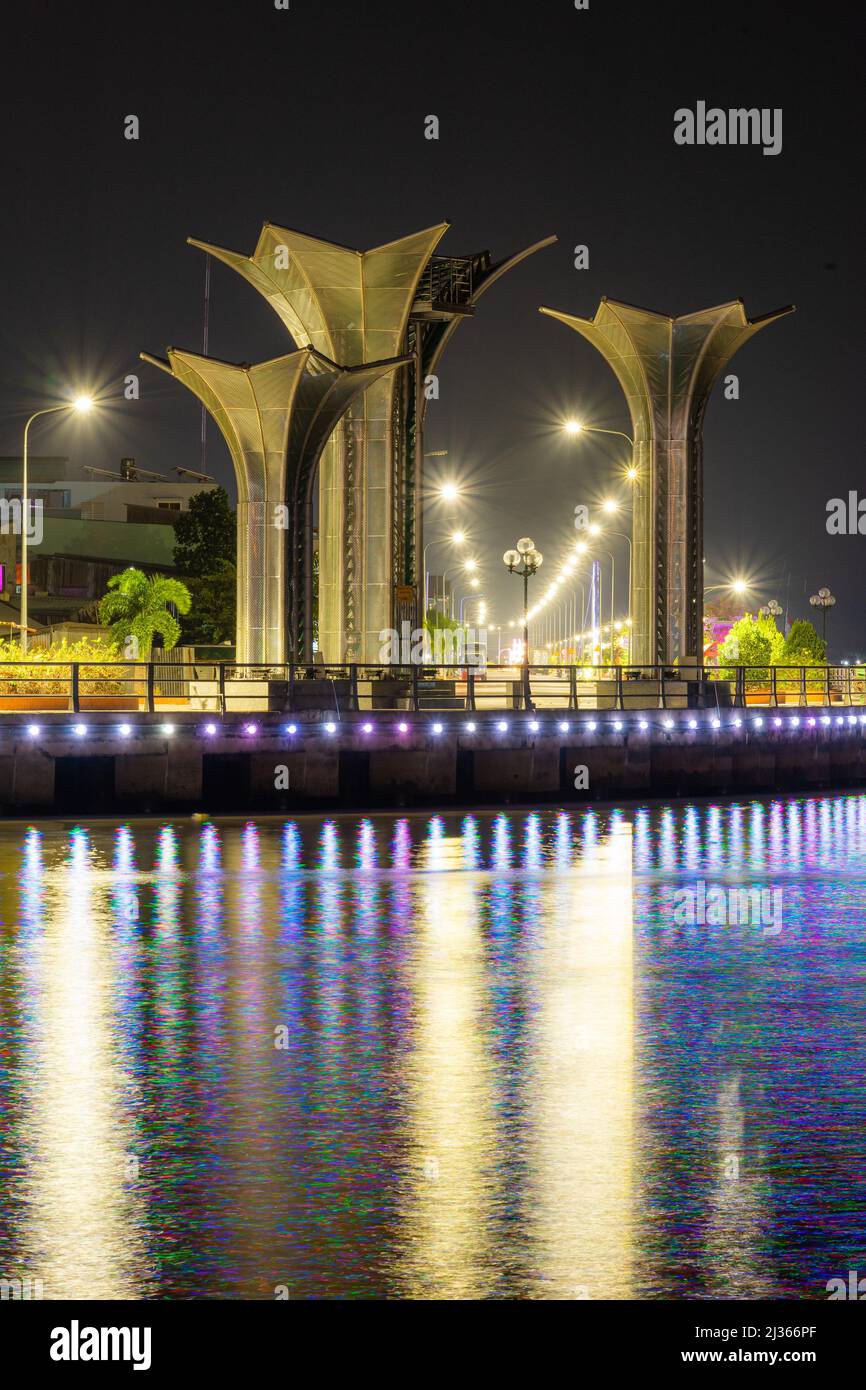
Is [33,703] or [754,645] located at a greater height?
[754,645]

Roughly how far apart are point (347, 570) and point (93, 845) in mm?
21186

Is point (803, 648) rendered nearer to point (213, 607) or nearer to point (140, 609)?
point (213, 607)

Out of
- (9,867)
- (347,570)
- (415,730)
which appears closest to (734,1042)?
(9,867)

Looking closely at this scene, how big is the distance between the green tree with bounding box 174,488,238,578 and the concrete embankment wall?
6208cm

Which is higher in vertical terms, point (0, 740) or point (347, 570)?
point (347, 570)

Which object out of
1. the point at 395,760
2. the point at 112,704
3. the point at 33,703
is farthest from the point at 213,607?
the point at 395,760

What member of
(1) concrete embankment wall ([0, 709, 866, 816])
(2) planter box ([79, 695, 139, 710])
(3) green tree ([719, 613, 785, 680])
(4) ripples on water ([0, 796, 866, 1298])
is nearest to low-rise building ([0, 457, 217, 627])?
(3) green tree ([719, 613, 785, 680])

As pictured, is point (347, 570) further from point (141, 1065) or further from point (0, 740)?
point (141, 1065)

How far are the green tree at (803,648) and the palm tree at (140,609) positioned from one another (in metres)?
30.0

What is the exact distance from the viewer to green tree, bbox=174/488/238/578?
100562mm

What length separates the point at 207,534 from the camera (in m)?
101

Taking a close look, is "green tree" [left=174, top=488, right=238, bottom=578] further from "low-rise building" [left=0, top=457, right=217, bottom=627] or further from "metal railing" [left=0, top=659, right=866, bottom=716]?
"metal railing" [left=0, top=659, right=866, bottom=716]

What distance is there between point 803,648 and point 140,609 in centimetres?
4178

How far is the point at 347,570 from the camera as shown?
46.3 metres
